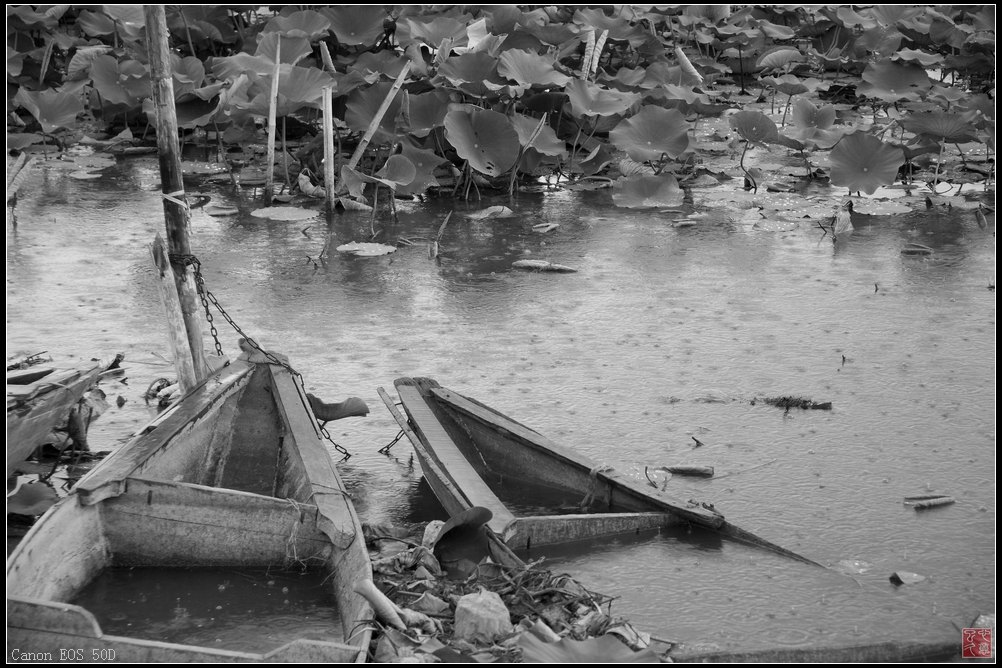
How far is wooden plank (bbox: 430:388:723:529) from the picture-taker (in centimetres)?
406

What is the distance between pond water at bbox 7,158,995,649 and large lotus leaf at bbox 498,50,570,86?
103 cm

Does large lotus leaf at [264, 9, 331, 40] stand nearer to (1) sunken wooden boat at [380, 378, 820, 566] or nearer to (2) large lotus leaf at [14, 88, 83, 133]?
(2) large lotus leaf at [14, 88, 83, 133]

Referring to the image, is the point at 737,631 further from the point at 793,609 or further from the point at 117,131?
the point at 117,131

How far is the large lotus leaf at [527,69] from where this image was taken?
360 inches

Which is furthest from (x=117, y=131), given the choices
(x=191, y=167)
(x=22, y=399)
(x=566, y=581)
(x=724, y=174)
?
(x=566, y=581)

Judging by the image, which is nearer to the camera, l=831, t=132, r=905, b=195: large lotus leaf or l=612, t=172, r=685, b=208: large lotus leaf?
l=831, t=132, r=905, b=195: large lotus leaf

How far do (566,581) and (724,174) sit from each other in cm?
703

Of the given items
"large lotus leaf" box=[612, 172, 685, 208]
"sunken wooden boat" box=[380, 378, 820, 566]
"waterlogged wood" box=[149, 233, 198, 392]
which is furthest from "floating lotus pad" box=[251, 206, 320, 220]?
"sunken wooden boat" box=[380, 378, 820, 566]

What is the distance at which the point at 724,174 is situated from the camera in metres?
9.93

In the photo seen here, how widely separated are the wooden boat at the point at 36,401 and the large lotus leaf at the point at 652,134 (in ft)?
19.2

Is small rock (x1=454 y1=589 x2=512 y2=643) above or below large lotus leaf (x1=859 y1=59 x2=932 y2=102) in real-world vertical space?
below

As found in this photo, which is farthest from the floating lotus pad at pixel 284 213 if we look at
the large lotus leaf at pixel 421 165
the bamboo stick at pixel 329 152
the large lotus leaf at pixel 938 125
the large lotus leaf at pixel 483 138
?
the large lotus leaf at pixel 938 125

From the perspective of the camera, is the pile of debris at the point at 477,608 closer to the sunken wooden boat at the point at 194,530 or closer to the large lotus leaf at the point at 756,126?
the sunken wooden boat at the point at 194,530

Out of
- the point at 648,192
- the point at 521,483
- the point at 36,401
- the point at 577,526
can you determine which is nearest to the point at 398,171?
the point at 648,192
